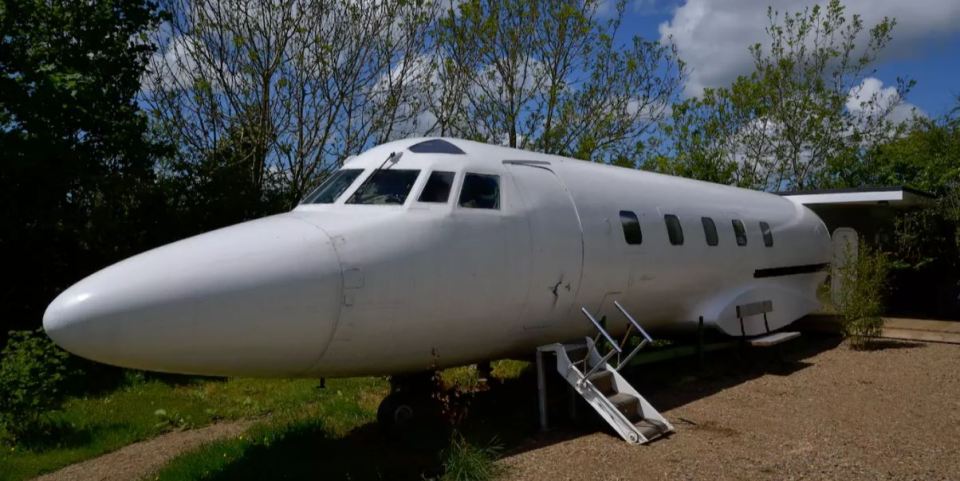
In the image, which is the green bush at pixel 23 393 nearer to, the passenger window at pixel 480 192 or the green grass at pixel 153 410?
the green grass at pixel 153 410

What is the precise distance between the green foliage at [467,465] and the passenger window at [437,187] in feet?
7.11

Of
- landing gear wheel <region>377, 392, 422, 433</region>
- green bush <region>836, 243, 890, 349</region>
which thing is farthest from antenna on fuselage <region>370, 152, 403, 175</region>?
green bush <region>836, 243, 890, 349</region>

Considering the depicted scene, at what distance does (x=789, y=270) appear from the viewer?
12.1 metres

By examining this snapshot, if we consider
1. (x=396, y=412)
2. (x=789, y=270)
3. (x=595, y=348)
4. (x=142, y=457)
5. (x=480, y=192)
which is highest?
(x=480, y=192)

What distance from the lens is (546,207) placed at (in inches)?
291

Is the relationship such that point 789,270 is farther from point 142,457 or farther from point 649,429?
point 142,457

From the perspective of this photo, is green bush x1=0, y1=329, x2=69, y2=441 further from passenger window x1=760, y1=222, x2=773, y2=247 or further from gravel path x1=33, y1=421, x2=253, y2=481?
passenger window x1=760, y1=222, x2=773, y2=247

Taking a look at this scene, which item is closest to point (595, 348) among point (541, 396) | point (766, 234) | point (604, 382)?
point (604, 382)

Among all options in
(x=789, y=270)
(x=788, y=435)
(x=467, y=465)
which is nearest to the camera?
(x=467, y=465)

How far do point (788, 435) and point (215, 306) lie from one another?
5.69 m

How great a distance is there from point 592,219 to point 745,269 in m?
3.97

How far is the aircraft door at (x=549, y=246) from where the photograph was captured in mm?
7148

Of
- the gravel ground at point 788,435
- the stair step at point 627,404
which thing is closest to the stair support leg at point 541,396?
the gravel ground at point 788,435

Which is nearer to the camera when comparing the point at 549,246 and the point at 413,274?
the point at 413,274
